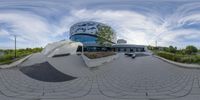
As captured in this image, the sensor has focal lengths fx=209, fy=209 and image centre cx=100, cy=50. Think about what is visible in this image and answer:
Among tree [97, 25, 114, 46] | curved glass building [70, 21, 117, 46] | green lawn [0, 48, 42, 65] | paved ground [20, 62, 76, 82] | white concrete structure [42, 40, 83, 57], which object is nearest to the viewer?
paved ground [20, 62, 76, 82]

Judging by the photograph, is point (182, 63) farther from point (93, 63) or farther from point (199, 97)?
point (199, 97)

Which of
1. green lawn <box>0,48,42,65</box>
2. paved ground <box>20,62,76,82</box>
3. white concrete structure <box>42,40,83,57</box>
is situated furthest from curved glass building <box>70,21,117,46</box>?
paved ground <box>20,62,76,82</box>

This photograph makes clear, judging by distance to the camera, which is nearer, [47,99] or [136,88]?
[47,99]

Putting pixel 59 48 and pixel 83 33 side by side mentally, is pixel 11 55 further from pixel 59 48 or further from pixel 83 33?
pixel 83 33

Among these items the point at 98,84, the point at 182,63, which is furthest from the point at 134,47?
the point at 98,84

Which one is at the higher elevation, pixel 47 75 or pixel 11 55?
pixel 11 55

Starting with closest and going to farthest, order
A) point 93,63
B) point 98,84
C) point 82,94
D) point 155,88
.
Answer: point 82,94, point 155,88, point 98,84, point 93,63

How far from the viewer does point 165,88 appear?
5.40 m

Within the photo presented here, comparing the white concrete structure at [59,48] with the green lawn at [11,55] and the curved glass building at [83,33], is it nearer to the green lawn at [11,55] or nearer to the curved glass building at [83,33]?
the green lawn at [11,55]

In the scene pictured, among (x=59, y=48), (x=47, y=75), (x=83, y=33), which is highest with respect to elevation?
(x=83, y=33)

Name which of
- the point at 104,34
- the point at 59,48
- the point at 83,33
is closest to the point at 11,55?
the point at 59,48

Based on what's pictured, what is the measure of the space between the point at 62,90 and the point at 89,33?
35.3m

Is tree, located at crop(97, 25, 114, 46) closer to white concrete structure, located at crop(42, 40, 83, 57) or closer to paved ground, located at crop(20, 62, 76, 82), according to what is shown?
white concrete structure, located at crop(42, 40, 83, 57)

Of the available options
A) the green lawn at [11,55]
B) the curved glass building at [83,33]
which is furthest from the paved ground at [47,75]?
the curved glass building at [83,33]
